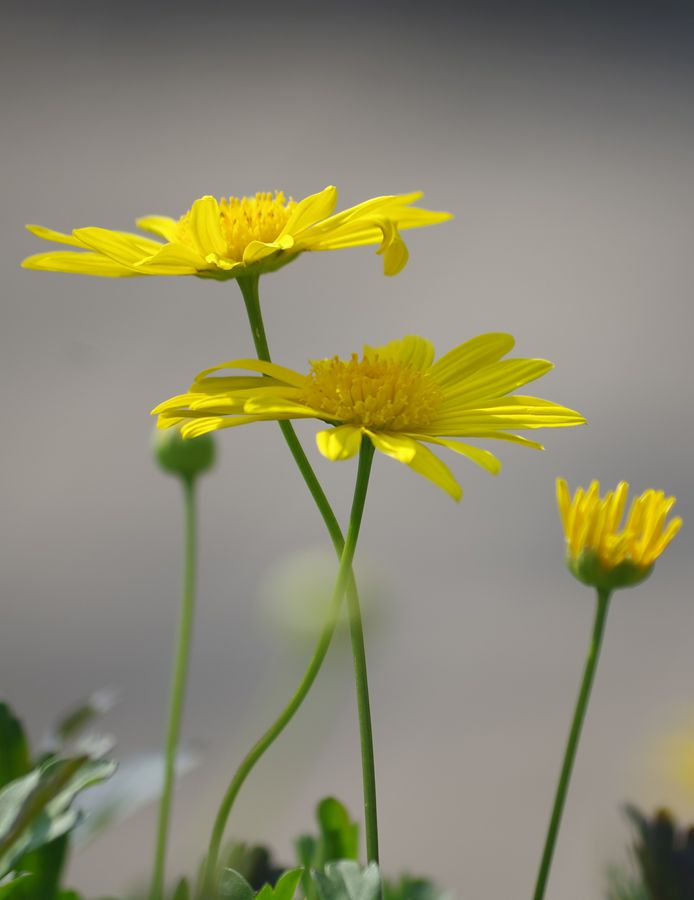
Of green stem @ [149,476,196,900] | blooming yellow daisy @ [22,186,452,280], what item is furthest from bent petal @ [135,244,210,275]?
green stem @ [149,476,196,900]

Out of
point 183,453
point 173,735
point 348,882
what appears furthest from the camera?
point 183,453

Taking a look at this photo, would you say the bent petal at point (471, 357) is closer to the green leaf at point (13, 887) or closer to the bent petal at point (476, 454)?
the bent petal at point (476, 454)

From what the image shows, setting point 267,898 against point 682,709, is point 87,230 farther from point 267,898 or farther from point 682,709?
point 682,709

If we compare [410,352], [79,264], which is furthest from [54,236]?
[410,352]

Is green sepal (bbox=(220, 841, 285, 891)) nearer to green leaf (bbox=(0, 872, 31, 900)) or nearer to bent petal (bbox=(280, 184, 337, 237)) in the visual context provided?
green leaf (bbox=(0, 872, 31, 900))

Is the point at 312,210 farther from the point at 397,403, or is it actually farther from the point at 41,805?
the point at 41,805

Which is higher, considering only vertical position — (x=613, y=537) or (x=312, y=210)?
(x=312, y=210)

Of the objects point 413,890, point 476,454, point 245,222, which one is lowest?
point 413,890
